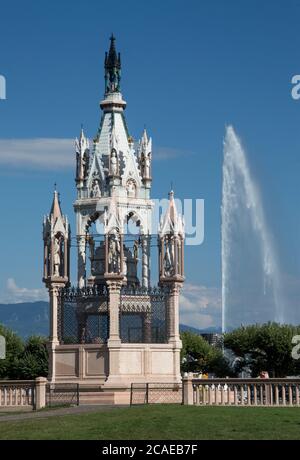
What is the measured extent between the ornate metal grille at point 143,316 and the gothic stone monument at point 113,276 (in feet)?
0.15

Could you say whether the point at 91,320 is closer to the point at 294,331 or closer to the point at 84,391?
the point at 84,391

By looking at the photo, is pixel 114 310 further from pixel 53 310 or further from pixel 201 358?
pixel 201 358

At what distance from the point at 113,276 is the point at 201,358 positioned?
44.9m

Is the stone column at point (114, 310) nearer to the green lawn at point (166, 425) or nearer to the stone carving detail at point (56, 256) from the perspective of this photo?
the stone carving detail at point (56, 256)

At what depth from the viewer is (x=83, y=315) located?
5266 cm

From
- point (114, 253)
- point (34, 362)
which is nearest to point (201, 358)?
point (34, 362)

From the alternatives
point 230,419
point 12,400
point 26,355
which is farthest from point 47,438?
point 26,355

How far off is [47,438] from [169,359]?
20.7 meters

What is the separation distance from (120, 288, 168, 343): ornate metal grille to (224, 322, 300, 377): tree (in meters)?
34.4

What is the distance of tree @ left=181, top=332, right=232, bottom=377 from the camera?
90269mm

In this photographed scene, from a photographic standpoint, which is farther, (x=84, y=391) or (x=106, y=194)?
(x=106, y=194)

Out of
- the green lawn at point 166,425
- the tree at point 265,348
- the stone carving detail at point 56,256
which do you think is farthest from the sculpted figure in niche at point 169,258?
the tree at point 265,348
